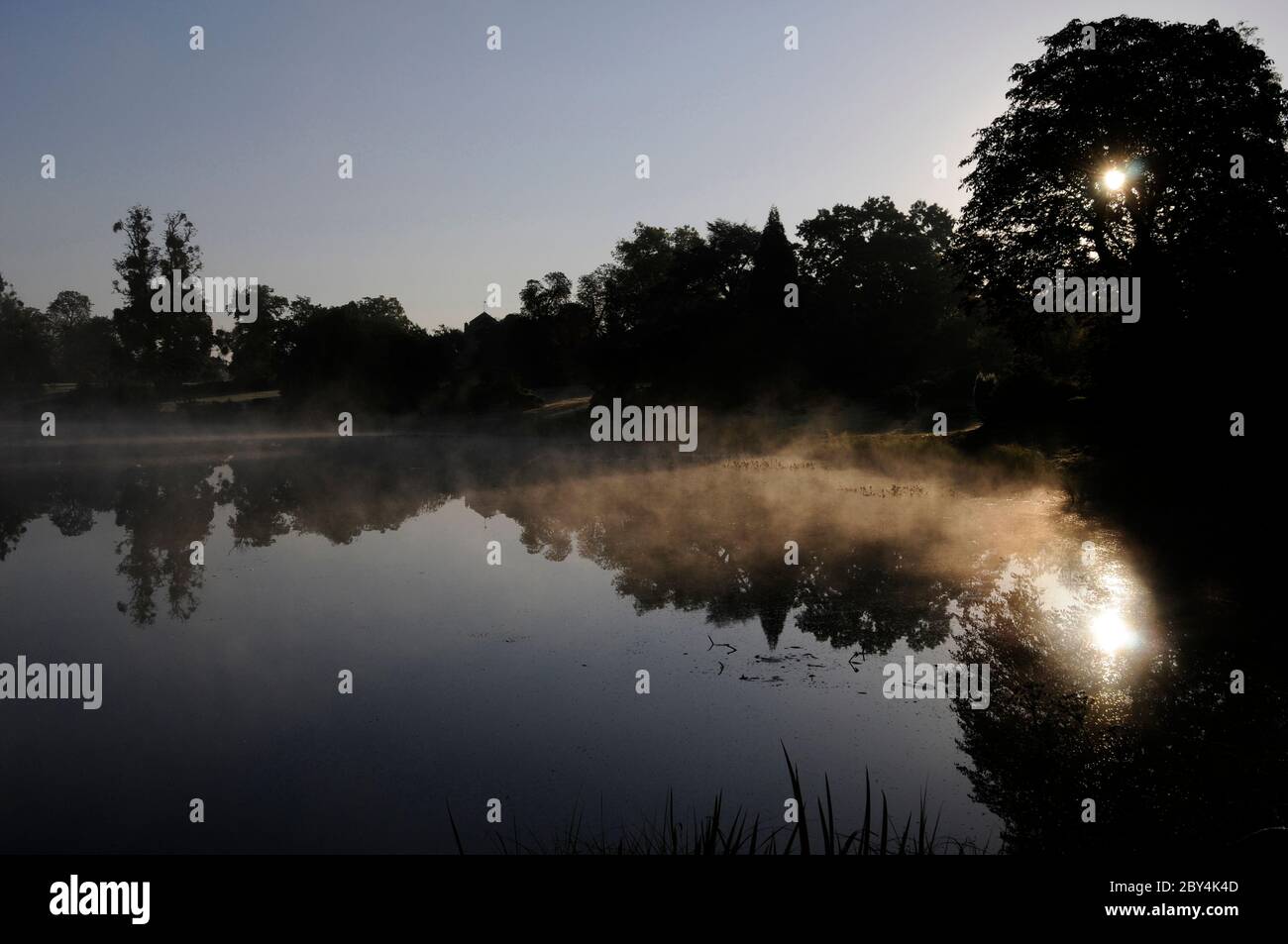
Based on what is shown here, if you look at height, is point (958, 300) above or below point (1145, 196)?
above

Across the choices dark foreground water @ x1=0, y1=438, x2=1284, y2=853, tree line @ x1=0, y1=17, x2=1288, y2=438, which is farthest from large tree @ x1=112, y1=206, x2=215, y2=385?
dark foreground water @ x1=0, y1=438, x2=1284, y2=853

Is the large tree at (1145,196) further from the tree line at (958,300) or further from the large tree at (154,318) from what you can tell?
the large tree at (154,318)

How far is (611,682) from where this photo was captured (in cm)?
981

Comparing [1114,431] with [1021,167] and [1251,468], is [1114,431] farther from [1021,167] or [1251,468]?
[1021,167]

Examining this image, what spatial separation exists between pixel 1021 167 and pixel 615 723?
910 inches

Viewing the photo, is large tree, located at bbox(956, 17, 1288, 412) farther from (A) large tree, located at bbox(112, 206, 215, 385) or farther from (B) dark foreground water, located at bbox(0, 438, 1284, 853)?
Result: (A) large tree, located at bbox(112, 206, 215, 385)

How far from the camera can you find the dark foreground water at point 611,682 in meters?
6.85

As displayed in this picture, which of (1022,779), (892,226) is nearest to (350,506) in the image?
(1022,779)

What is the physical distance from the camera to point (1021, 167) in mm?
25047

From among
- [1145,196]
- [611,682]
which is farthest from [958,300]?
[611,682]

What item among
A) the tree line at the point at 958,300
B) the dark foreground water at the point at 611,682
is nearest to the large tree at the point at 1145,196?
the tree line at the point at 958,300

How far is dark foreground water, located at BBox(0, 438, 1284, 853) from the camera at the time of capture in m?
6.85

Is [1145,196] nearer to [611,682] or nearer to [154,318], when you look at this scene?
[611,682]

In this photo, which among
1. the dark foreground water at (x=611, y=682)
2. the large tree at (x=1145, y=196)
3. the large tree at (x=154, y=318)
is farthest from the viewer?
the large tree at (x=154, y=318)
